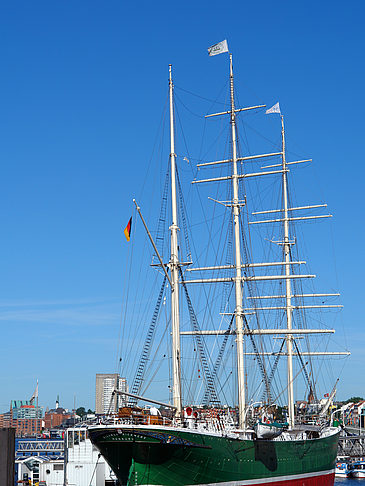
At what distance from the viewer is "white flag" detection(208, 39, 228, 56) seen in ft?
222

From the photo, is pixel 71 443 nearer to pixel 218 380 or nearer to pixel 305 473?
pixel 218 380

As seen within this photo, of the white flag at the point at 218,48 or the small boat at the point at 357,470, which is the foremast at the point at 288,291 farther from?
the small boat at the point at 357,470

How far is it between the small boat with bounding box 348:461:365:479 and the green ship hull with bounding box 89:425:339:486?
77797 mm

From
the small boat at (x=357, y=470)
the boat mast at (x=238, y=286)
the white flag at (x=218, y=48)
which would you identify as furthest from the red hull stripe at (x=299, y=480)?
the small boat at (x=357, y=470)

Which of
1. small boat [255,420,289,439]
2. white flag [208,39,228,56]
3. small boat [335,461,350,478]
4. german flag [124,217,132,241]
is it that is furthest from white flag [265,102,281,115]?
small boat [335,461,350,478]

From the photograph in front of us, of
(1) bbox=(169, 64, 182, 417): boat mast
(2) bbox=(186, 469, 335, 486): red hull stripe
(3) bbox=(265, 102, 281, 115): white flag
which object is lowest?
(2) bbox=(186, 469, 335, 486): red hull stripe

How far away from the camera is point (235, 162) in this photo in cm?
7181

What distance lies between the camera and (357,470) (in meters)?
129

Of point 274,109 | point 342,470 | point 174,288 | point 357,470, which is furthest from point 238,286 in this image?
point 342,470

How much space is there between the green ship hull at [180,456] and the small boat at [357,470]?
255ft

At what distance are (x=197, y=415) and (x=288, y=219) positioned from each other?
48.8m

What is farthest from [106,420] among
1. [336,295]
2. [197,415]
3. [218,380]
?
[336,295]

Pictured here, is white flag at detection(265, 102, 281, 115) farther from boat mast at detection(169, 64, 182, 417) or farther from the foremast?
boat mast at detection(169, 64, 182, 417)

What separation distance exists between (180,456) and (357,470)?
95.8 meters
